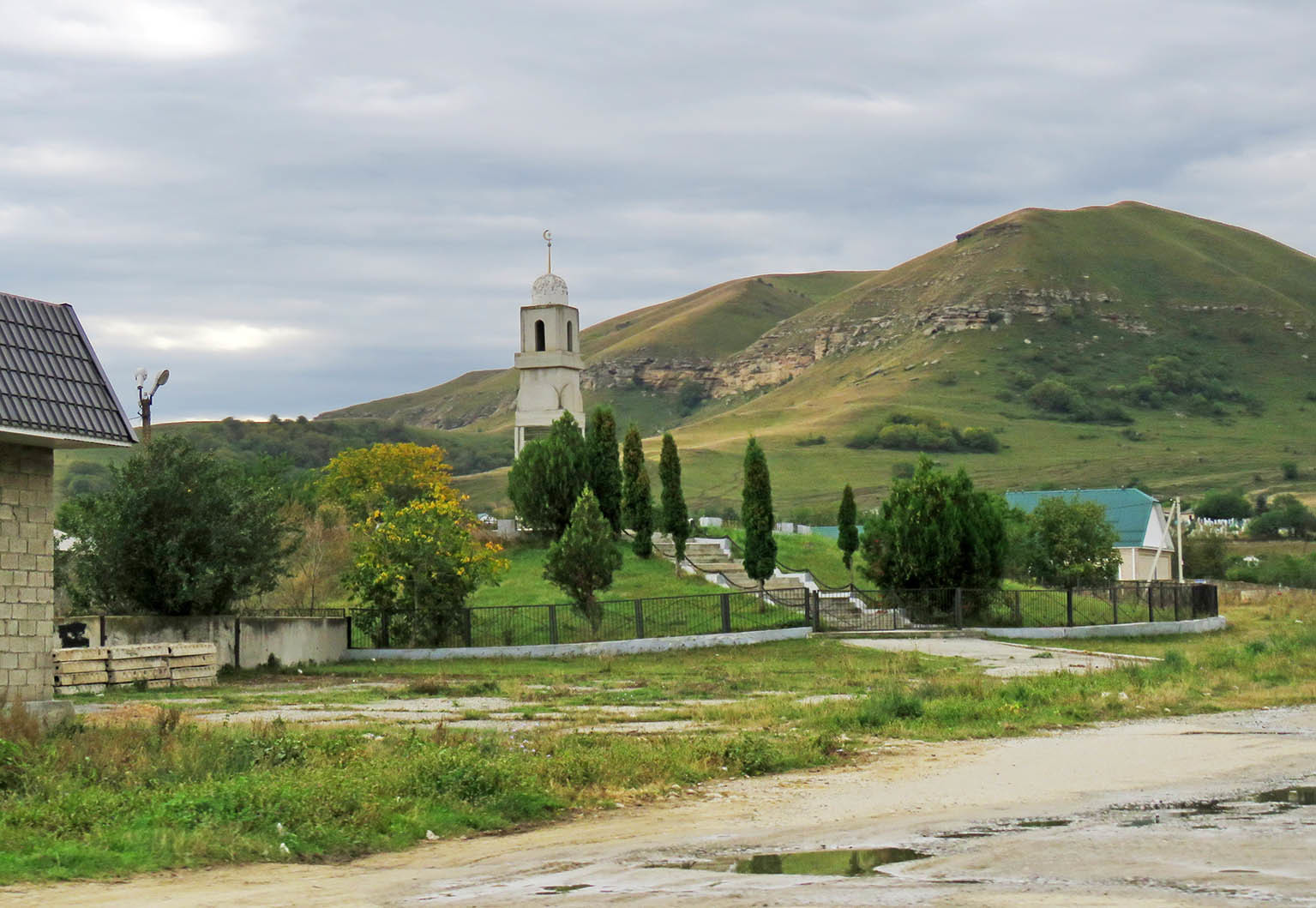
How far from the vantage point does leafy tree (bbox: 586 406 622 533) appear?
46094 mm

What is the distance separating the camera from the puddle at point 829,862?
9.03m

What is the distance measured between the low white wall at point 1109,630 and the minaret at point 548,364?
856 inches

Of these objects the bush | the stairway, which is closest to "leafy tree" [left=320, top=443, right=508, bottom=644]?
the stairway

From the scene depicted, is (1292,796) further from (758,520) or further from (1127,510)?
(1127,510)

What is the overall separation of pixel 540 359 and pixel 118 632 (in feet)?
89.4

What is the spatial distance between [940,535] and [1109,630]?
5246 mm

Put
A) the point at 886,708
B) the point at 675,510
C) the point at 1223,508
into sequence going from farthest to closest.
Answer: the point at 1223,508 → the point at 675,510 → the point at 886,708

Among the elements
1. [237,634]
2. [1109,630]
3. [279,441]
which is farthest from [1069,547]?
[279,441]

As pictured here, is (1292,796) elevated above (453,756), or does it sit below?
below

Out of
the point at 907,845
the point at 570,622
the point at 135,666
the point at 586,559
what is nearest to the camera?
the point at 907,845

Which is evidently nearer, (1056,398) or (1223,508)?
(1223,508)

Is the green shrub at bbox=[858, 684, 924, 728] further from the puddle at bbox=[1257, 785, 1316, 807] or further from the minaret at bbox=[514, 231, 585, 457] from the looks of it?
the minaret at bbox=[514, 231, 585, 457]

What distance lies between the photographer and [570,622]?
36.6 metres

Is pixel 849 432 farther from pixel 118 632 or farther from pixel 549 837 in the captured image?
pixel 549 837
